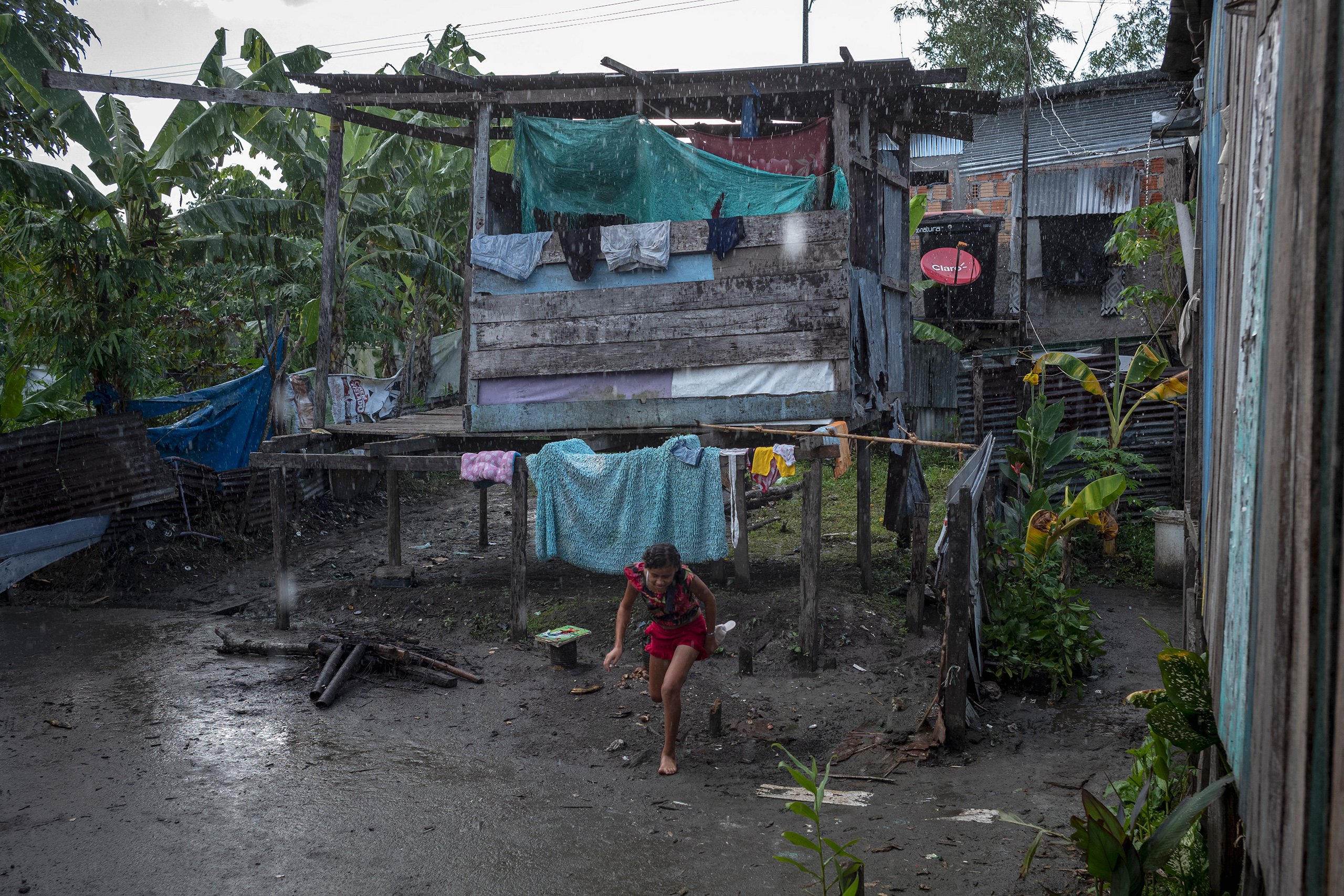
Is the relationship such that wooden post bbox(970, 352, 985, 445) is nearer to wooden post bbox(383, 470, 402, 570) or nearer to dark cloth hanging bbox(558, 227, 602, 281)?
dark cloth hanging bbox(558, 227, 602, 281)

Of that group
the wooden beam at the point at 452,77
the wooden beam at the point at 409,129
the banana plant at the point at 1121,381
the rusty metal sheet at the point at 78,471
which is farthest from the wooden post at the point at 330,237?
the banana plant at the point at 1121,381

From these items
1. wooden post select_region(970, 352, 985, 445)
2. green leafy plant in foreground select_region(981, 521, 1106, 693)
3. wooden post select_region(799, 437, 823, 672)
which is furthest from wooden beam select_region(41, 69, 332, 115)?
wooden post select_region(970, 352, 985, 445)

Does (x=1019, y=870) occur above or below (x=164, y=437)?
below

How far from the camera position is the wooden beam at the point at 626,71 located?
8406 millimetres

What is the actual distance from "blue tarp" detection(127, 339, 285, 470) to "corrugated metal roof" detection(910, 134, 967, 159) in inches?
629

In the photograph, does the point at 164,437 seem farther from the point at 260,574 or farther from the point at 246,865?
the point at 246,865

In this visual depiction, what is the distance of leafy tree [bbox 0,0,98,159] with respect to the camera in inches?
459

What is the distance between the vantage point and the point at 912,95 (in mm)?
9820

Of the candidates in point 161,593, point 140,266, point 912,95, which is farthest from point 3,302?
point 912,95

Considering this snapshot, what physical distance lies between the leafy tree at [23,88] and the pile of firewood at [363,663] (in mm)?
7904

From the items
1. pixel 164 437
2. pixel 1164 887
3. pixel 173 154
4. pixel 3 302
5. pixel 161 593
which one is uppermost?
pixel 173 154

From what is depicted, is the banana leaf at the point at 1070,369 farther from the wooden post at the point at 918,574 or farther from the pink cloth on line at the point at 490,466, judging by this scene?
the pink cloth on line at the point at 490,466

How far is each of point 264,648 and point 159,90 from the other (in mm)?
5520

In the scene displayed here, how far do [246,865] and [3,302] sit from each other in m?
16.3
